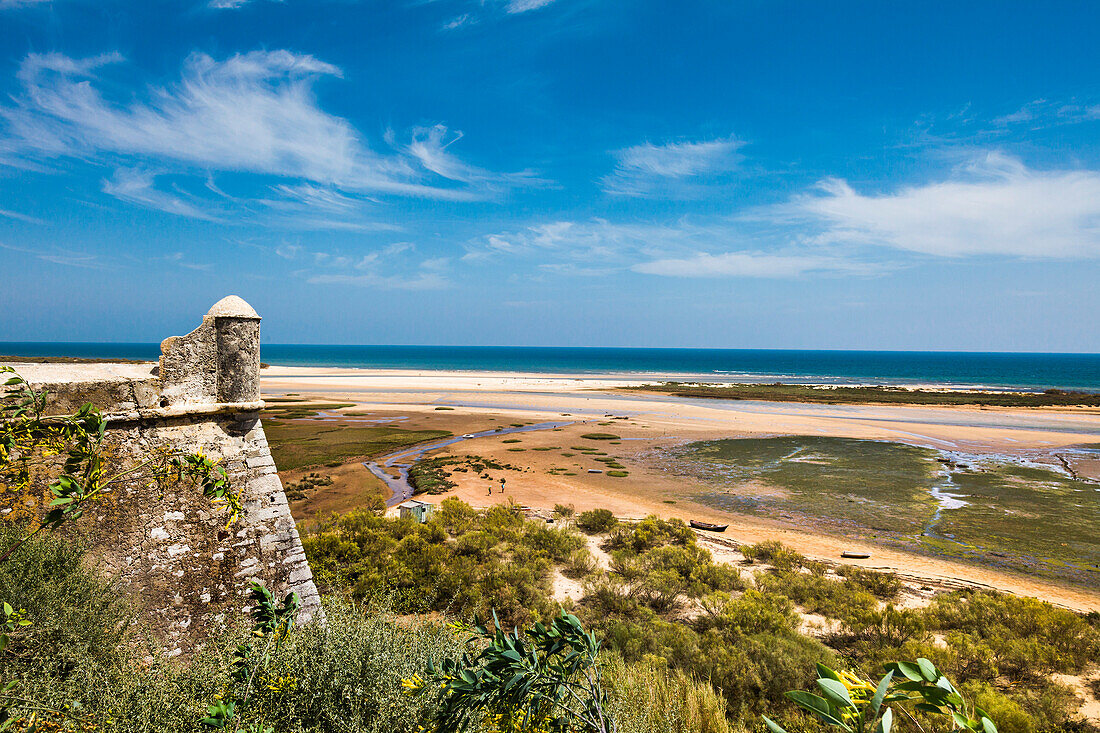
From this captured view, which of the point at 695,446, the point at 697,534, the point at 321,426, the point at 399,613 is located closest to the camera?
the point at 399,613

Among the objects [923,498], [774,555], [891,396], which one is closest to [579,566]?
[774,555]

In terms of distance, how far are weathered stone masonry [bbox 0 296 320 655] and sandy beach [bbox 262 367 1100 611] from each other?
9981mm

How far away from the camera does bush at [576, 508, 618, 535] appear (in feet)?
44.6

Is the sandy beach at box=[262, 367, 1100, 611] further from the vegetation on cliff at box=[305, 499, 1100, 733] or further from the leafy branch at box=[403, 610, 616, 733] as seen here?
the leafy branch at box=[403, 610, 616, 733]

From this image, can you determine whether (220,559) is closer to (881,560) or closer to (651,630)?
(651,630)

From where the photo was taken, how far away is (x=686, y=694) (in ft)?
19.1

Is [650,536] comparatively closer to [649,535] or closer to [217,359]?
[649,535]

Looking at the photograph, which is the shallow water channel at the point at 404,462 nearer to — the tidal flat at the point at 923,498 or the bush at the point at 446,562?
the bush at the point at 446,562

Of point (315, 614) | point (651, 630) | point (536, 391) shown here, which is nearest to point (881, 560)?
point (651, 630)

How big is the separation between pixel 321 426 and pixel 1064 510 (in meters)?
35.4

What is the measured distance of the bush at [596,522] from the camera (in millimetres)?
13594

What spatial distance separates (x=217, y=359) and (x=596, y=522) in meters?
10.3

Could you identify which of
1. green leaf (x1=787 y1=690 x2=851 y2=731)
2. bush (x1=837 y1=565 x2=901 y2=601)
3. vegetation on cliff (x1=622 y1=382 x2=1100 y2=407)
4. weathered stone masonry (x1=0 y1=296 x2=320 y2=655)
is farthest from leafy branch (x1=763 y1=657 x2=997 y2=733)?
vegetation on cliff (x1=622 y1=382 x2=1100 y2=407)

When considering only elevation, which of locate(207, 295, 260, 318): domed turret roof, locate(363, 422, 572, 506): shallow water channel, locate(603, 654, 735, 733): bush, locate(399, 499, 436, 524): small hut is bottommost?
locate(363, 422, 572, 506): shallow water channel
